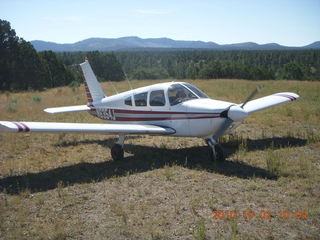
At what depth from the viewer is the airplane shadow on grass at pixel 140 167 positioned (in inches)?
294

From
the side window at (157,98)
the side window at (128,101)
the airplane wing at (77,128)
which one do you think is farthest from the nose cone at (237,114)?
the side window at (128,101)

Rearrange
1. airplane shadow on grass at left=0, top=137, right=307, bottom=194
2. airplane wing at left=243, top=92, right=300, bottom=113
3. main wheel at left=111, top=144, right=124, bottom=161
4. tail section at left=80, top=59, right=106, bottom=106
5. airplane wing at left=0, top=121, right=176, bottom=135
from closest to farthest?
1. airplane wing at left=0, top=121, right=176, bottom=135
2. airplane shadow on grass at left=0, top=137, right=307, bottom=194
3. main wheel at left=111, top=144, right=124, bottom=161
4. airplane wing at left=243, top=92, right=300, bottom=113
5. tail section at left=80, top=59, right=106, bottom=106

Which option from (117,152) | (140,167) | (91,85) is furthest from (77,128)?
(91,85)

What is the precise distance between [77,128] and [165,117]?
2626 mm

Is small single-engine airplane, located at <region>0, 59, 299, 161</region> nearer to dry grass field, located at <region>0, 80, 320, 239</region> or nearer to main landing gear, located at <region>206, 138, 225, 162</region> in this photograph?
main landing gear, located at <region>206, 138, 225, 162</region>

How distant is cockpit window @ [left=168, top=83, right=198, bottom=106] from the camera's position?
920 centimetres

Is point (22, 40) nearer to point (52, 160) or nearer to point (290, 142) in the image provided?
point (52, 160)

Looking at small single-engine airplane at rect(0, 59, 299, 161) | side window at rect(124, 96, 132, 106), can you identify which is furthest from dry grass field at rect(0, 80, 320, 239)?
side window at rect(124, 96, 132, 106)

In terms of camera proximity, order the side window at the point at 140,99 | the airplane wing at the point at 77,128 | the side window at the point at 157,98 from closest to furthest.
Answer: the airplane wing at the point at 77,128 → the side window at the point at 157,98 → the side window at the point at 140,99

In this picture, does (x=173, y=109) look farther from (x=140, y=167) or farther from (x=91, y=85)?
(x=91, y=85)

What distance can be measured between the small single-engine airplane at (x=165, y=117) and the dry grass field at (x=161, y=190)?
2.78ft

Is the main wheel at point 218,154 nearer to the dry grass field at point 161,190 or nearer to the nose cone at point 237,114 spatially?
the dry grass field at point 161,190

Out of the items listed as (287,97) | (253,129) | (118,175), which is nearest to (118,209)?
(118,175)

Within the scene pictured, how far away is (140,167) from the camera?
8547mm
